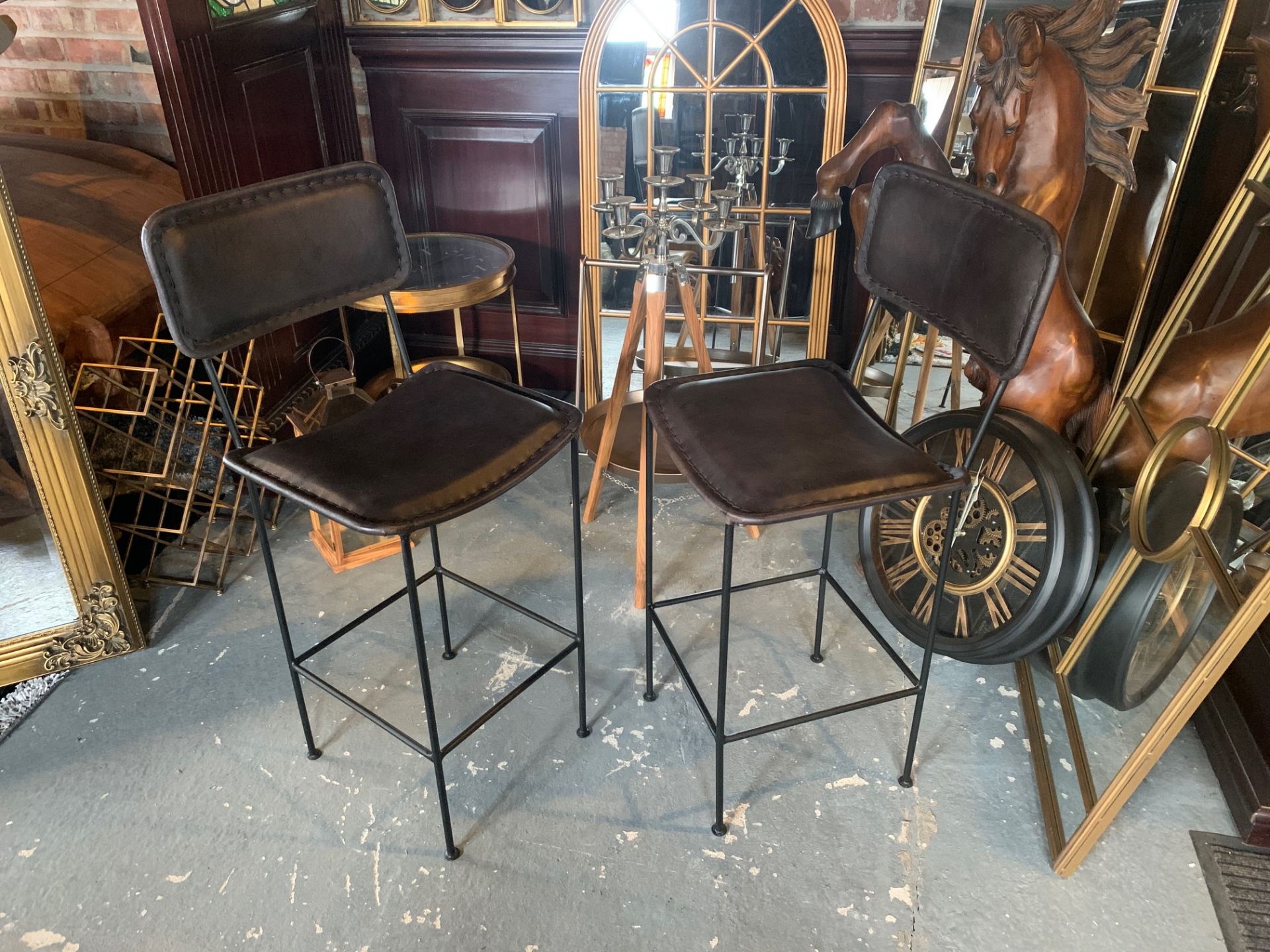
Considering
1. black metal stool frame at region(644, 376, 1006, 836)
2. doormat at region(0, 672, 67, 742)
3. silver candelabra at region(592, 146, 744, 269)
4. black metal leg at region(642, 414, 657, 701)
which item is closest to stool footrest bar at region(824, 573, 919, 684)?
black metal stool frame at region(644, 376, 1006, 836)

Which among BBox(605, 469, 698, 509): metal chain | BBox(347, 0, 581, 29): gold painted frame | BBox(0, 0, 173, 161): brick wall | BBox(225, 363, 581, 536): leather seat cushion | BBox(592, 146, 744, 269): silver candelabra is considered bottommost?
BBox(605, 469, 698, 509): metal chain

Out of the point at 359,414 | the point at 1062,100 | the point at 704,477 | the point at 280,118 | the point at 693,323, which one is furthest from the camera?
the point at 280,118

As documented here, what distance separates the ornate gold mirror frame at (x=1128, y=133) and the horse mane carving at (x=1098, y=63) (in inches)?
2.5

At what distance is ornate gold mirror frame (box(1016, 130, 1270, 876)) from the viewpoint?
1.35m

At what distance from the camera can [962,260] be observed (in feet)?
4.64

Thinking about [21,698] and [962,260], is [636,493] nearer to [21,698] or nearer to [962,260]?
[962,260]

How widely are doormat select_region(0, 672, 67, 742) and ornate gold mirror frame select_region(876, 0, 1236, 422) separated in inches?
81.0

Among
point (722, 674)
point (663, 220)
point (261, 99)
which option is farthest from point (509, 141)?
point (722, 674)

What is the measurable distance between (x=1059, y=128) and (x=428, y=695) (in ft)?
5.47

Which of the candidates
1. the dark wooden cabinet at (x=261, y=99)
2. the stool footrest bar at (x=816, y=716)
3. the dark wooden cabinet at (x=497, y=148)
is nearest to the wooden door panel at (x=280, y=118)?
the dark wooden cabinet at (x=261, y=99)

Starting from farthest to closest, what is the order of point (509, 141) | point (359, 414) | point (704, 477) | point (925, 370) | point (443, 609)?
1. point (509, 141)
2. point (925, 370)
3. point (443, 609)
4. point (359, 414)
5. point (704, 477)

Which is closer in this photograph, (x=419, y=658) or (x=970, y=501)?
(x=419, y=658)

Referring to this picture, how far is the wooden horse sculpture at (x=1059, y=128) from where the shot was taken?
1.86 metres

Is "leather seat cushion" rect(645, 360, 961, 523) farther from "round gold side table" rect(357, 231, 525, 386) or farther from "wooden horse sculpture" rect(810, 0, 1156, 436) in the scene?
"round gold side table" rect(357, 231, 525, 386)
